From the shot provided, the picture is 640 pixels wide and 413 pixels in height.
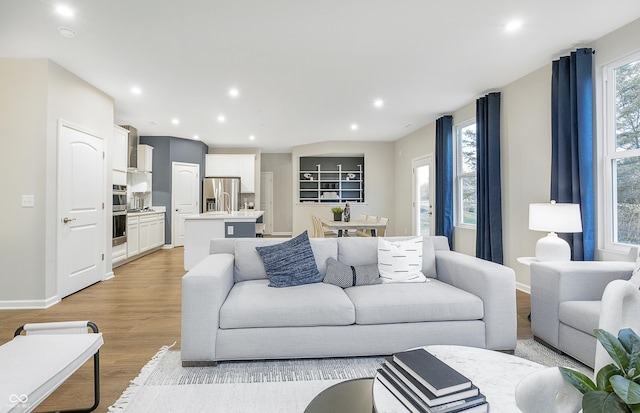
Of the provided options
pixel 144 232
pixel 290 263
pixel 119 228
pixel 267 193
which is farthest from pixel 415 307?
pixel 267 193

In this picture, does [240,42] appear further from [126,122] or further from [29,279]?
[126,122]

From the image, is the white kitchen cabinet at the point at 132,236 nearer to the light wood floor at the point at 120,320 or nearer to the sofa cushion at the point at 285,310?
the light wood floor at the point at 120,320

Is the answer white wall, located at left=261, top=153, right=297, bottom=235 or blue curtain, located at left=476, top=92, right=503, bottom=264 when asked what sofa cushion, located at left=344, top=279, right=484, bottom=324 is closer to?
blue curtain, located at left=476, top=92, right=503, bottom=264

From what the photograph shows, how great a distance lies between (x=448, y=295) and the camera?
2.36 m

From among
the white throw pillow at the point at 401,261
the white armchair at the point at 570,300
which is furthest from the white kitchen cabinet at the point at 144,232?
the white armchair at the point at 570,300

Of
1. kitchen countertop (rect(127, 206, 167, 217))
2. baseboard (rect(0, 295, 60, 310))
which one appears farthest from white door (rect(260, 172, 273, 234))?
baseboard (rect(0, 295, 60, 310))

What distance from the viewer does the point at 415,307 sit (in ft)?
7.42

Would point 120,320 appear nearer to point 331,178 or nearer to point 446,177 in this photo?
point 446,177

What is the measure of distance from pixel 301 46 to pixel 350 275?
2313mm

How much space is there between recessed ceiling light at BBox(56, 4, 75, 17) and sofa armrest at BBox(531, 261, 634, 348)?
14.0 ft

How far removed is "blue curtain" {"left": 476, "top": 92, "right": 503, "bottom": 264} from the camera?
457 centimetres

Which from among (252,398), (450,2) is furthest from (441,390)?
(450,2)

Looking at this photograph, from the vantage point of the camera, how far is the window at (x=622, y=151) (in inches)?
117

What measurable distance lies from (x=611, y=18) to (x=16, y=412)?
4557 mm
